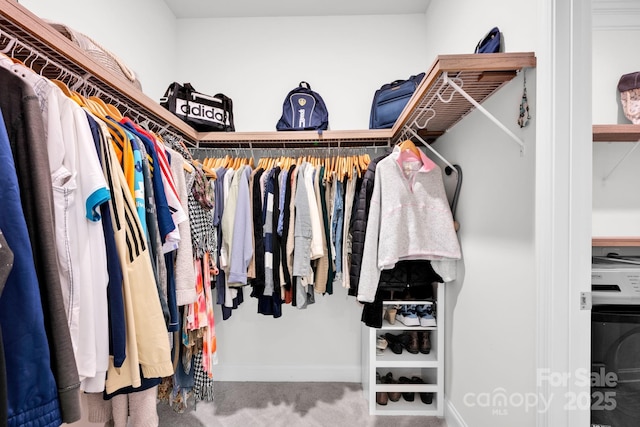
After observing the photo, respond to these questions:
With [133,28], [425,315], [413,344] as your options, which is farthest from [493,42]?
[133,28]

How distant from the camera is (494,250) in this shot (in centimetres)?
129

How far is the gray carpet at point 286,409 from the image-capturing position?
→ 1.78m

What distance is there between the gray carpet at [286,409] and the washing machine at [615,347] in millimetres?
995

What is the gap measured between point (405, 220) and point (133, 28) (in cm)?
209

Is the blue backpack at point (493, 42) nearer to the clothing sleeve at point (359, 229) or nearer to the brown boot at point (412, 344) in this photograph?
the clothing sleeve at point (359, 229)

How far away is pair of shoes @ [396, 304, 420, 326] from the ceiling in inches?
86.3

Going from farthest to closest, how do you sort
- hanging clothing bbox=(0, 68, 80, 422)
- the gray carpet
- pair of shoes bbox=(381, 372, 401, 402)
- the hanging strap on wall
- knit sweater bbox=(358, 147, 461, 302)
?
1. pair of shoes bbox=(381, 372, 401, 402)
2. the gray carpet
3. knit sweater bbox=(358, 147, 461, 302)
4. the hanging strap on wall
5. hanging clothing bbox=(0, 68, 80, 422)

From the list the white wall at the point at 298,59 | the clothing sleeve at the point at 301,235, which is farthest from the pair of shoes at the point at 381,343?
the white wall at the point at 298,59

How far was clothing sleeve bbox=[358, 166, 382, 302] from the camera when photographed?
4.96 ft

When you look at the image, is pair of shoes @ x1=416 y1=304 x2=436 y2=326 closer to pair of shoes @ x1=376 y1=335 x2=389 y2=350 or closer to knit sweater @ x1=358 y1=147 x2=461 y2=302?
pair of shoes @ x1=376 y1=335 x2=389 y2=350

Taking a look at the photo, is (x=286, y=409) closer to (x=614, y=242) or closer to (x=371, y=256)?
(x=371, y=256)

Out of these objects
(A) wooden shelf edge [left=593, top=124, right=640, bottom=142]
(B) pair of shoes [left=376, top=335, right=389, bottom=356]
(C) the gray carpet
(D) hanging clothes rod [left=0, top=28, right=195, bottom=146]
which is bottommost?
(C) the gray carpet

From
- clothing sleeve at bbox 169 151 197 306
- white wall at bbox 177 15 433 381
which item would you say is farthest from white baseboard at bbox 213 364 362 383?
clothing sleeve at bbox 169 151 197 306

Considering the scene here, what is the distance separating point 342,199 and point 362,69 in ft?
3.76
